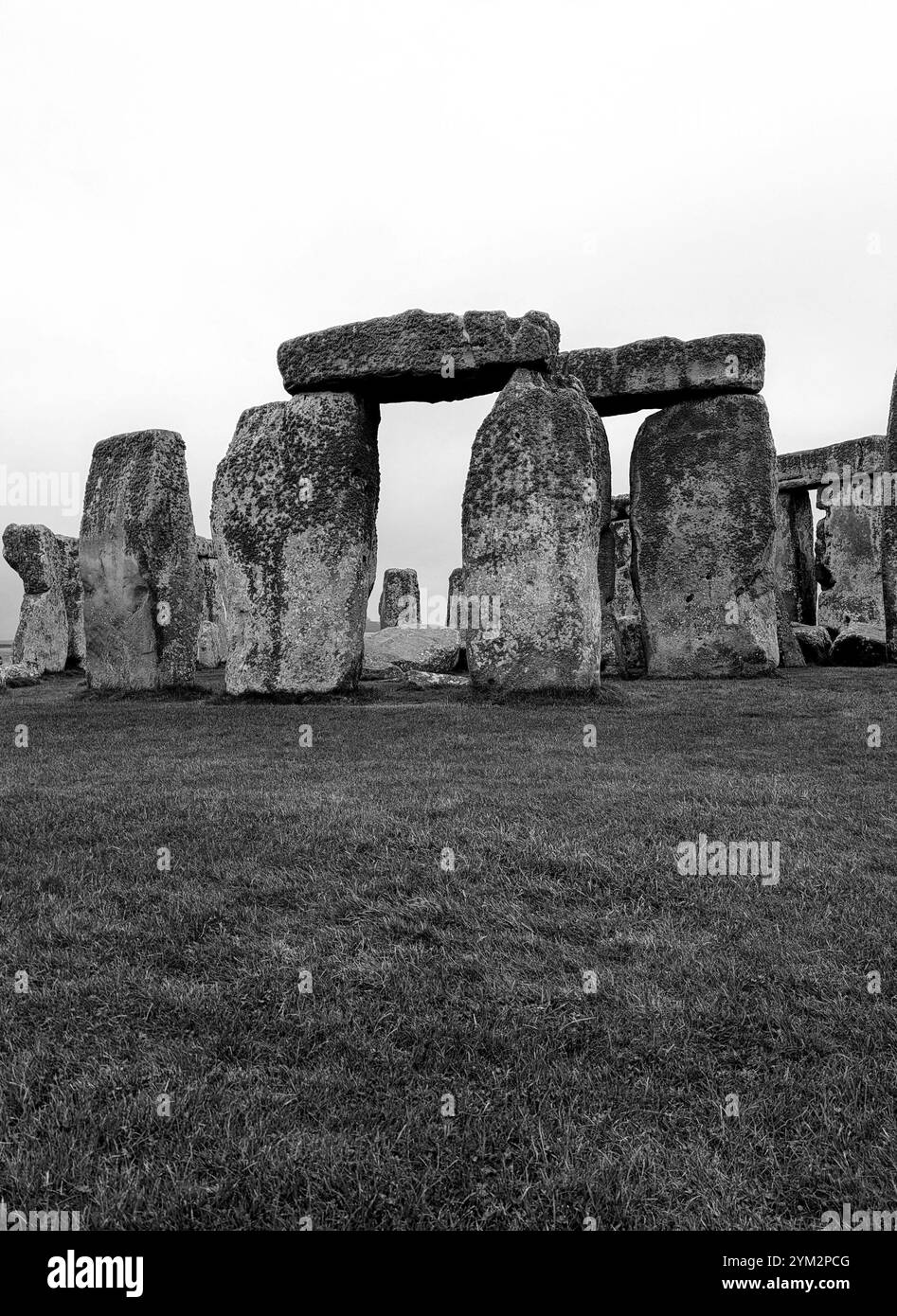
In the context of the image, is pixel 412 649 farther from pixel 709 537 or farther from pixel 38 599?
pixel 38 599

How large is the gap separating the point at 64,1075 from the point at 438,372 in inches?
327

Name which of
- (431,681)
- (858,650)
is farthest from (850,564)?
(431,681)

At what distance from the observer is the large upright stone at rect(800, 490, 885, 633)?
1867 centimetres

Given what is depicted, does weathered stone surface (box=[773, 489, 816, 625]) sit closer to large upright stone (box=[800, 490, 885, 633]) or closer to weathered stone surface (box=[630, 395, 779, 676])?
large upright stone (box=[800, 490, 885, 633])

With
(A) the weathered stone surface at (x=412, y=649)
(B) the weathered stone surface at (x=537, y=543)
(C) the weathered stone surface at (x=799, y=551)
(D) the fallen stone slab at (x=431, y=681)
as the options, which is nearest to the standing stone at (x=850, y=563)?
(C) the weathered stone surface at (x=799, y=551)

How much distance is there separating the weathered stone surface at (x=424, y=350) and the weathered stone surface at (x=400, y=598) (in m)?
16.7

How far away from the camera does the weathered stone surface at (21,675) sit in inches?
584

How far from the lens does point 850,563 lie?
62.1 feet

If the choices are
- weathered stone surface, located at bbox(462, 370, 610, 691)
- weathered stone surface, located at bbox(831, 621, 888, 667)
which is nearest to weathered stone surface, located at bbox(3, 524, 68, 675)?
weathered stone surface, located at bbox(462, 370, 610, 691)

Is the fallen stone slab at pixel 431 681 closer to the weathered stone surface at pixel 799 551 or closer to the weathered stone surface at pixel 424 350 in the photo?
the weathered stone surface at pixel 424 350

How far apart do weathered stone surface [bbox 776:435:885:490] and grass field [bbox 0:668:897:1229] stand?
1466 centimetres

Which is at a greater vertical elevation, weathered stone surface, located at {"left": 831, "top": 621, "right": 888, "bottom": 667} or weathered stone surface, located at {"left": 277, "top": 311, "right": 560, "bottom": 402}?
weathered stone surface, located at {"left": 277, "top": 311, "right": 560, "bottom": 402}

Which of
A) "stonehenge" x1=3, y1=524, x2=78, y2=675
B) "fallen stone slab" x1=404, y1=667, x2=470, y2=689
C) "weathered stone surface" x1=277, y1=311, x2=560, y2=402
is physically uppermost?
"weathered stone surface" x1=277, y1=311, x2=560, y2=402
